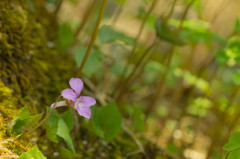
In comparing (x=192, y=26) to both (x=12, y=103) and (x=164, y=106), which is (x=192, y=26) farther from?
(x=164, y=106)

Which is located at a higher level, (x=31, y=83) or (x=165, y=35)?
(x=165, y=35)

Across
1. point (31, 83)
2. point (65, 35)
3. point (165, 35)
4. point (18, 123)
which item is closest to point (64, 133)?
point (18, 123)

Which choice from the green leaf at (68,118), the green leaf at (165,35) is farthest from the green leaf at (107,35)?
the green leaf at (68,118)

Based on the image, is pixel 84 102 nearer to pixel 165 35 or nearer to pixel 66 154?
pixel 66 154

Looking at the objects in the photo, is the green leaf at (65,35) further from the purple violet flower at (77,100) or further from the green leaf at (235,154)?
the green leaf at (235,154)

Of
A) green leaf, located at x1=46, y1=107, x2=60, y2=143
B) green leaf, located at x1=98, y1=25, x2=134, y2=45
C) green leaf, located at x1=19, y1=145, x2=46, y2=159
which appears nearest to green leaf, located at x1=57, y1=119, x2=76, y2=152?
green leaf, located at x1=46, y1=107, x2=60, y2=143
